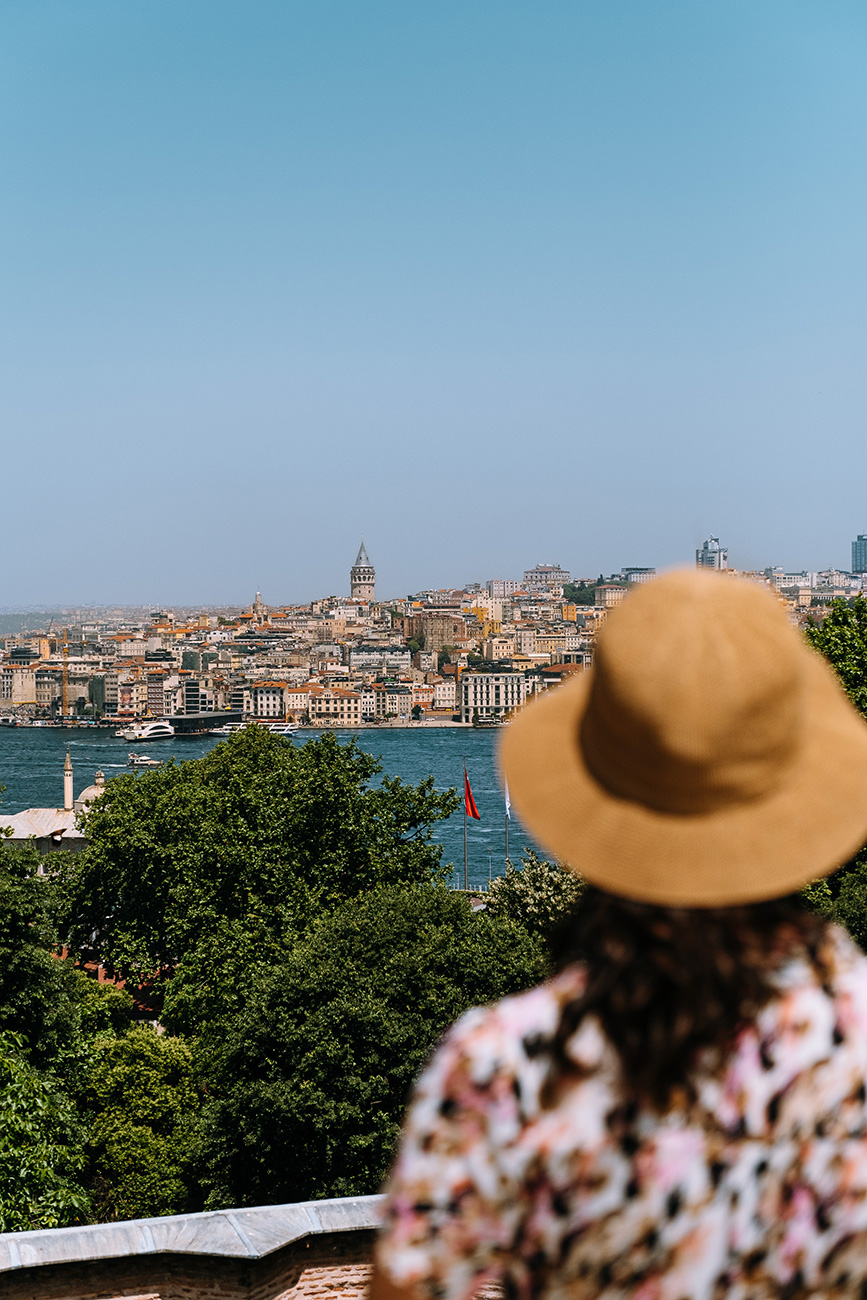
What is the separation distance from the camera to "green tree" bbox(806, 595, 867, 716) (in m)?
12.9

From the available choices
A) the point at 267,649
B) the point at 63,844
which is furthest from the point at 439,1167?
the point at 267,649

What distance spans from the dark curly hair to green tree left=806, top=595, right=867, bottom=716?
1204cm

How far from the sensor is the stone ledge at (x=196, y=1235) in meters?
4.05

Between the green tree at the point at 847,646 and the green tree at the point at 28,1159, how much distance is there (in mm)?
8108

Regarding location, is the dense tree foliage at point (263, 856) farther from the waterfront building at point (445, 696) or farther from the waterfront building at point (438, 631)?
the waterfront building at point (438, 631)

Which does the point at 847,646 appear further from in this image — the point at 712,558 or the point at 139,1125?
the point at 712,558

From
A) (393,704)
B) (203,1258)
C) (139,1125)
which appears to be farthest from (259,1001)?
(393,704)

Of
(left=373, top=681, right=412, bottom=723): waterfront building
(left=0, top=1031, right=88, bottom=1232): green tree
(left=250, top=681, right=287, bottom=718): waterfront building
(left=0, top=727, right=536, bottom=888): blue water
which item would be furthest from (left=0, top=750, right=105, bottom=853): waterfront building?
(left=373, top=681, right=412, bottom=723): waterfront building

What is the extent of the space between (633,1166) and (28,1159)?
6.40m

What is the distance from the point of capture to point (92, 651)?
11188 centimetres

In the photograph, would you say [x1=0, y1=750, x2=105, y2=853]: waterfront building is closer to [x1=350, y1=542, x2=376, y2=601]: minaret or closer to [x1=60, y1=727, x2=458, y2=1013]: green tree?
[x1=60, y1=727, x2=458, y2=1013]: green tree

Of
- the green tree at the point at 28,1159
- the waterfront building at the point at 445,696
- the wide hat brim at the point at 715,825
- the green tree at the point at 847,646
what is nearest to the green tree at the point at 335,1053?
the green tree at the point at 28,1159

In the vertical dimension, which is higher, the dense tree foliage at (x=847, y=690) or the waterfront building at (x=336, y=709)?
the dense tree foliage at (x=847, y=690)

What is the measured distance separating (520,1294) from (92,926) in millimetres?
17441
